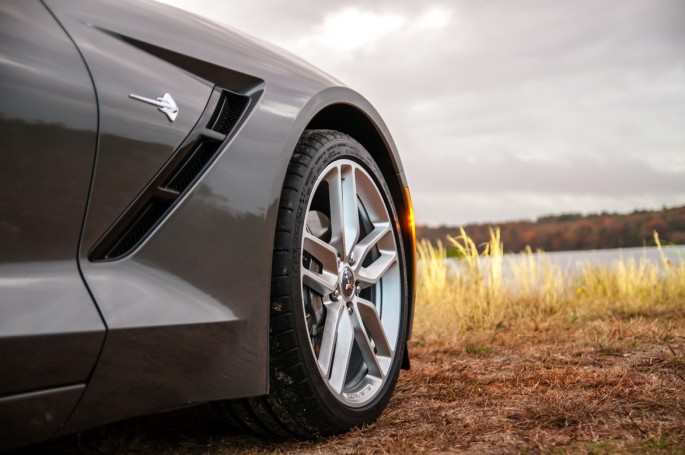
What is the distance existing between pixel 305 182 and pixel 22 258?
0.89 m

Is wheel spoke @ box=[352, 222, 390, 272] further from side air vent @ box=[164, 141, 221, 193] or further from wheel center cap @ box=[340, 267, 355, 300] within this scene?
side air vent @ box=[164, 141, 221, 193]

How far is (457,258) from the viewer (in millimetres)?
6844

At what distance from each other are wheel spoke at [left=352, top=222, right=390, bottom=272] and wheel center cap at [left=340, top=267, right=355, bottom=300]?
0.16 feet

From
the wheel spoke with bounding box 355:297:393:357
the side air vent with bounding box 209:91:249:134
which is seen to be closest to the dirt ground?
the wheel spoke with bounding box 355:297:393:357

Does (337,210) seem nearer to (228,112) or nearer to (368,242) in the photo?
(368,242)

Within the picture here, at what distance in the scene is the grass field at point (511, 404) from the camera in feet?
6.23

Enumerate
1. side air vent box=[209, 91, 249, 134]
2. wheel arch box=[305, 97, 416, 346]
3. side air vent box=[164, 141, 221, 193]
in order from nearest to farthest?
1. side air vent box=[164, 141, 221, 193]
2. side air vent box=[209, 91, 249, 134]
3. wheel arch box=[305, 97, 416, 346]

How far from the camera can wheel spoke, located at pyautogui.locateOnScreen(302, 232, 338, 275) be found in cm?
206

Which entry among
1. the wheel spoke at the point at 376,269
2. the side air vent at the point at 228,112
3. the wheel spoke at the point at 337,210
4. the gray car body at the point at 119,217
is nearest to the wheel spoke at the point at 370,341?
the wheel spoke at the point at 376,269

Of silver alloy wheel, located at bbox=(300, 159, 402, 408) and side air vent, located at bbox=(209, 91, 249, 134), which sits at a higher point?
side air vent, located at bbox=(209, 91, 249, 134)

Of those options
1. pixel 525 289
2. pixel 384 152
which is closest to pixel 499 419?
pixel 384 152

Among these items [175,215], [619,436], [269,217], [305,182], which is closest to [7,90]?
[175,215]

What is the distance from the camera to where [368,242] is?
7.86ft

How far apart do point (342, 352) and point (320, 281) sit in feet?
0.88
